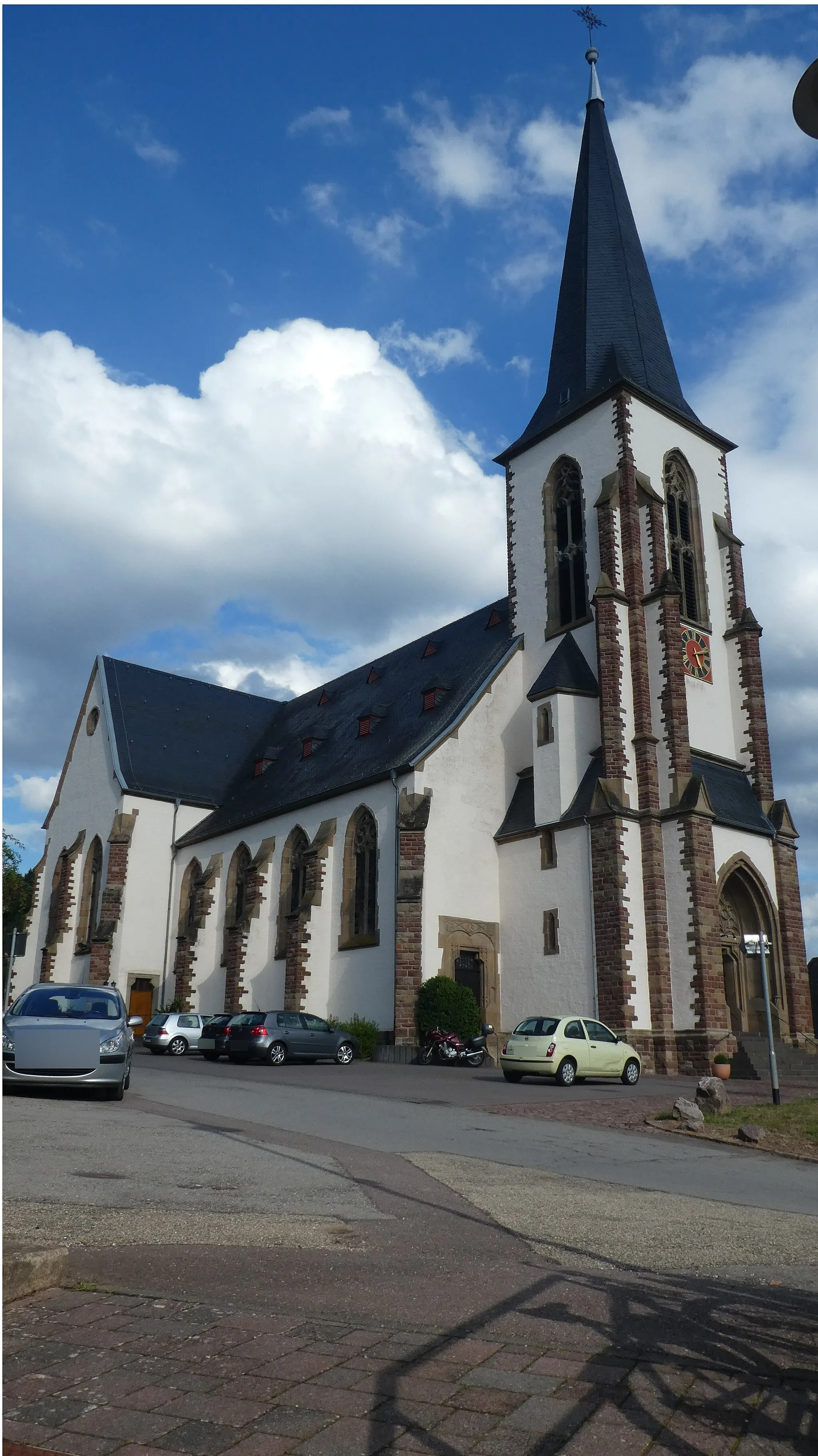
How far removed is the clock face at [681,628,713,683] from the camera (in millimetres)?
30484

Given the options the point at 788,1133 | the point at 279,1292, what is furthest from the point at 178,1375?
the point at 788,1133

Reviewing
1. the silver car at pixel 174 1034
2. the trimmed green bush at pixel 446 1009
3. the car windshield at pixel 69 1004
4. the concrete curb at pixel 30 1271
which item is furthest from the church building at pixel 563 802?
the concrete curb at pixel 30 1271

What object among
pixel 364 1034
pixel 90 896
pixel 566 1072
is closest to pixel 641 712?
pixel 364 1034

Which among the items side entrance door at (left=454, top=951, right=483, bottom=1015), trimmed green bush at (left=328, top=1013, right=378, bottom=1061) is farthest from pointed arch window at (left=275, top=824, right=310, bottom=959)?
side entrance door at (left=454, top=951, right=483, bottom=1015)

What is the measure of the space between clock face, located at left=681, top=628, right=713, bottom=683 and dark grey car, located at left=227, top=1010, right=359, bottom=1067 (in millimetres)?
13711

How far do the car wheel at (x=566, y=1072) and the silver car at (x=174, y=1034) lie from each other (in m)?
12.8

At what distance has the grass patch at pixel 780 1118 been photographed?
13.8m

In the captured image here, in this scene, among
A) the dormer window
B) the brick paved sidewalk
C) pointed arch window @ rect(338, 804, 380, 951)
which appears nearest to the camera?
the brick paved sidewalk

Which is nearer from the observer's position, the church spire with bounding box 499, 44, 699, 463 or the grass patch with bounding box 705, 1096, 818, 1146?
the grass patch with bounding box 705, 1096, 818, 1146

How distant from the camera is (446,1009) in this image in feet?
87.4

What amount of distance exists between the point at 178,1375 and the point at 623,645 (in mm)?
26574

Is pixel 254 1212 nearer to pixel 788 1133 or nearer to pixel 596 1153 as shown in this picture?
pixel 596 1153

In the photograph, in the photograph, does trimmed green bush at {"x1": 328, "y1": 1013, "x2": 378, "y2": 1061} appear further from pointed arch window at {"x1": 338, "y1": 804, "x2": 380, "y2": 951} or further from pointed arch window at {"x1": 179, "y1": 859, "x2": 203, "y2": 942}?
pointed arch window at {"x1": 179, "y1": 859, "x2": 203, "y2": 942}

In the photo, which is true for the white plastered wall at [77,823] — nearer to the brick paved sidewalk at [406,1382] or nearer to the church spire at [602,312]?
the church spire at [602,312]
